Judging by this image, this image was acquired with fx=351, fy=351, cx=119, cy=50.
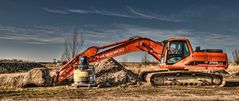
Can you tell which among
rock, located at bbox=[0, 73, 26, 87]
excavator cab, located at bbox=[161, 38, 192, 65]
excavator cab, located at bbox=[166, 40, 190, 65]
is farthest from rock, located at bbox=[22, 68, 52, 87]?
excavator cab, located at bbox=[166, 40, 190, 65]

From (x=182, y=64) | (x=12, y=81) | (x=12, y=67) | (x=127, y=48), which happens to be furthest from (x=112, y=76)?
(x=12, y=67)

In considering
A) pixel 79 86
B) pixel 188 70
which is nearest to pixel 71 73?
pixel 79 86

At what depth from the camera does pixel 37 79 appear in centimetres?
1834

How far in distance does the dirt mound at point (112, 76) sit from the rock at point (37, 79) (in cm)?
267

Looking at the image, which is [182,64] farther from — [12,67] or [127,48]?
[12,67]

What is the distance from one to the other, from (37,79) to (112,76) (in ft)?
13.0

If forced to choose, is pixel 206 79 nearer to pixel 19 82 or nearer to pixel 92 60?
pixel 92 60

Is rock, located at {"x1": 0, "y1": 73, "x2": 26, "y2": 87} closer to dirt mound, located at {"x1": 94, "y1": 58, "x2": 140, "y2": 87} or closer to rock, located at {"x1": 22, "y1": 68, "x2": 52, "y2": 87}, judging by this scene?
rock, located at {"x1": 22, "y1": 68, "x2": 52, "y2": 87}

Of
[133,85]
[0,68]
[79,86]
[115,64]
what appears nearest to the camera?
[79,86]

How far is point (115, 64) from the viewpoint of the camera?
19891 millimetres

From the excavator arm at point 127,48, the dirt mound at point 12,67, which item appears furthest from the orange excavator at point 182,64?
the dirt mound at point 12,67

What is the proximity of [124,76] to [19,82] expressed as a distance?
18.5 ft

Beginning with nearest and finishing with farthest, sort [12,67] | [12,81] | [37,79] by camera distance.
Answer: [37,79], [12,81], [12,67]

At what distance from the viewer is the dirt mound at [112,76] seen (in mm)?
18750
